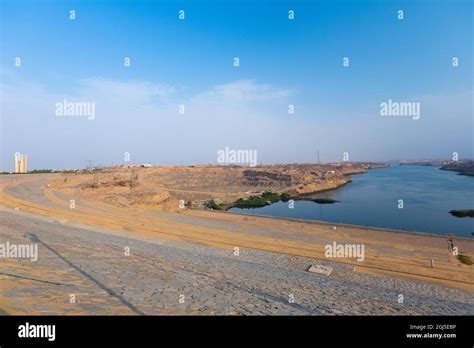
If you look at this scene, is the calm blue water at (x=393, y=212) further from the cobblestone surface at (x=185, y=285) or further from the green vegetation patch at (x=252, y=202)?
the cobblestone surface at (x=185, y=285)

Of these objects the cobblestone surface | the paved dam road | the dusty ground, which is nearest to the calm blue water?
the dusty ground

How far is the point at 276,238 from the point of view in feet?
74.7

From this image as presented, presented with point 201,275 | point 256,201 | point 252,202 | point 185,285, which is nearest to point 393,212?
point 256,201

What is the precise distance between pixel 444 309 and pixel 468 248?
1857 centimetres

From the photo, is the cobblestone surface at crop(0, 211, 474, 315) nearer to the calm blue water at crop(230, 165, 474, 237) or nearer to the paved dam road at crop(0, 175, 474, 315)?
the paved dam road at crop(0, 175, 474, 315)

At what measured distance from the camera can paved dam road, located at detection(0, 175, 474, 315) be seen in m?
7.75

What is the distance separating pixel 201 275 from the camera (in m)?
11.1

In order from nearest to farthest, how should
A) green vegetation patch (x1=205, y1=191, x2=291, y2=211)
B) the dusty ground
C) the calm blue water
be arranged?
the calm blue water, green vegetation patch (x1=205, y1=191, x2=291, y2=211), the dusty ground

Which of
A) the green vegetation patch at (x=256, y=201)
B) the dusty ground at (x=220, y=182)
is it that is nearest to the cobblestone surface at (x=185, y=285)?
the green vegetation patch at (x=256, y=201)

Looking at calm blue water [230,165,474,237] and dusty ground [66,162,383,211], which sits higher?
dusty ground [66,162,383,211]

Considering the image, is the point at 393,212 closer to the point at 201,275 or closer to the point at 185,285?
the point at 201,275
